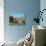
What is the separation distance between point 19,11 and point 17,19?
1.07 feet

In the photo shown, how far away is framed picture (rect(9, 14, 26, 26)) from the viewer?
5039mm

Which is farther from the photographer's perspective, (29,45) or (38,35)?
(29,45)

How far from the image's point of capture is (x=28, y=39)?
320 centimetres

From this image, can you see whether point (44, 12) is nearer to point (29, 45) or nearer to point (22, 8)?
Result: point (22, 8)

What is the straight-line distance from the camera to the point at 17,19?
507 cm

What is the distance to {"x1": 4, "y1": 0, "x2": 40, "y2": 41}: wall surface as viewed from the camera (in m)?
4.99

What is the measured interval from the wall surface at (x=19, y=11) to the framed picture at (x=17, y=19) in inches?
4.7

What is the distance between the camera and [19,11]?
5047 mm

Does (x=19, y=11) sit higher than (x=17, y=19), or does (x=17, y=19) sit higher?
(x=19, y=11)

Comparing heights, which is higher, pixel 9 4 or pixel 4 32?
pixel 9 4

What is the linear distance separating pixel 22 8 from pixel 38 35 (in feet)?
9.00

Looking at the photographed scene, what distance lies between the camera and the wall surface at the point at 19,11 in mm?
4992

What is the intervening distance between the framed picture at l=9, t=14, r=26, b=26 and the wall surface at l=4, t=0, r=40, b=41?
0.39 feet

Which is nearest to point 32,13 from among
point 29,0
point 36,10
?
point 36,10
